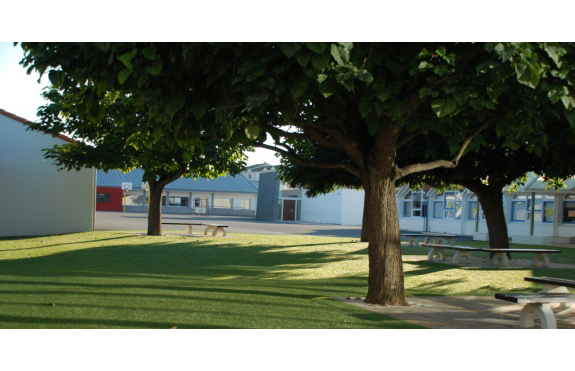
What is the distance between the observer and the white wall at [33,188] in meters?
27.6

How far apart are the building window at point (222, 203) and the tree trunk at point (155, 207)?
4785 centimetres

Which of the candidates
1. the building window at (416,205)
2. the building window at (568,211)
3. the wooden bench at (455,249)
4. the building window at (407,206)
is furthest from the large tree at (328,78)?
the building window at (407,206)

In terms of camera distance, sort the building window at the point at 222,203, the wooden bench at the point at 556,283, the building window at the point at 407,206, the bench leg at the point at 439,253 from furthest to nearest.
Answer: the building window at the point at 222,203
the building window at the point at 407,206
the bench leg at the point at 439,253
the wooden bench at the point at 556,283

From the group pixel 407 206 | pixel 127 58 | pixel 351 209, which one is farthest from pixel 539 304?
pixel 351 209

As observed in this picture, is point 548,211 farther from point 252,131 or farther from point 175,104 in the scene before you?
point 175,104

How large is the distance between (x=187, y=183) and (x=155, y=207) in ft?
151

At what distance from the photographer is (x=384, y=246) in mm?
10031

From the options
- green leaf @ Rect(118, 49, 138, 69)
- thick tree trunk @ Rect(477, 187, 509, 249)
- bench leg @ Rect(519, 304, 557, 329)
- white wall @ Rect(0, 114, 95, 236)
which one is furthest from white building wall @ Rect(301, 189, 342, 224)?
green leaf @ Rect(118, 49, 138, 69)

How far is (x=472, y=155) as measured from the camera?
61.2 ft

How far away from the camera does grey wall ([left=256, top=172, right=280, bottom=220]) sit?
6669 cm

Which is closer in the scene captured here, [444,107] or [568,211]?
[444,107]

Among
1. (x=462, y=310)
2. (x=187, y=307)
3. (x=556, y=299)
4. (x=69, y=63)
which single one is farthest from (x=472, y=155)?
(x=69, y=63)

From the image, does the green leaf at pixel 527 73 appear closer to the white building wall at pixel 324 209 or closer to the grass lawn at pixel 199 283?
the grass lawn at pixel 199 283

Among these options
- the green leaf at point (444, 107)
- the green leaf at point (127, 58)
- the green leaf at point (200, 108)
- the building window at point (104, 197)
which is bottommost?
the building window at point (104, 197)
